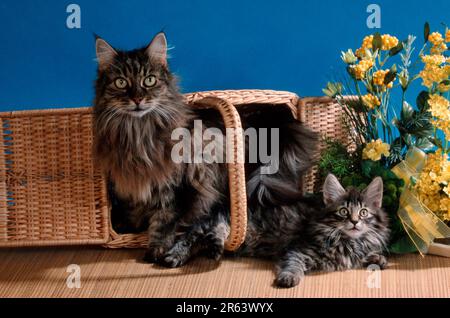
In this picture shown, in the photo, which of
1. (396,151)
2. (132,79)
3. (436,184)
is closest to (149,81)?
(132,79)

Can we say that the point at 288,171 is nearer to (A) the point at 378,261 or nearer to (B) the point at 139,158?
(A) the point at 378,261

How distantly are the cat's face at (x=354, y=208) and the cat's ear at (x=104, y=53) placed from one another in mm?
966

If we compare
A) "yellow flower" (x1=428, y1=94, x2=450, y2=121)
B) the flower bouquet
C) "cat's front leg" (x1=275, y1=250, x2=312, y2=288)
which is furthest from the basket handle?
"yellow flower" (x1=428, y1=94, x2=450, y2=121)

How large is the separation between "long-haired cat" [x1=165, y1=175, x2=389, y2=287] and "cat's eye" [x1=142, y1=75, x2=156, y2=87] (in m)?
0.60

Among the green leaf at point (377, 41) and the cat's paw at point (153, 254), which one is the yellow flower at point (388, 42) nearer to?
the green leaf at point (377, 41)

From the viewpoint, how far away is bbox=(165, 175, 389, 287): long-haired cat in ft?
7.89

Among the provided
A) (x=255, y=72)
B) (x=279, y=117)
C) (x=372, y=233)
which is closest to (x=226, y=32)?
(x=255, y=72)

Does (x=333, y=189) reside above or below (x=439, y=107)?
below

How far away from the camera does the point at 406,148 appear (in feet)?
8.93

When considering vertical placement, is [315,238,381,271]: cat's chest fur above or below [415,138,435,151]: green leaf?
below

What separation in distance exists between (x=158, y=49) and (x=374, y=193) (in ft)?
3.31

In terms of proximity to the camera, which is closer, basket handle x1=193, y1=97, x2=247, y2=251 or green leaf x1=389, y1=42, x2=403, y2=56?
basket handle x1=193, y1=97, x2=247, y2=251

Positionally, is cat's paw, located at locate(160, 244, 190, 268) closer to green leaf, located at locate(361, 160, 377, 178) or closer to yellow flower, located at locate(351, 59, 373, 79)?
green leaf, located at locate(361, 160, 377, 178)

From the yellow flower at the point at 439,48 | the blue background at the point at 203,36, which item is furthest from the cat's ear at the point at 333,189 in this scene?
the blue background at the point at 203,36
